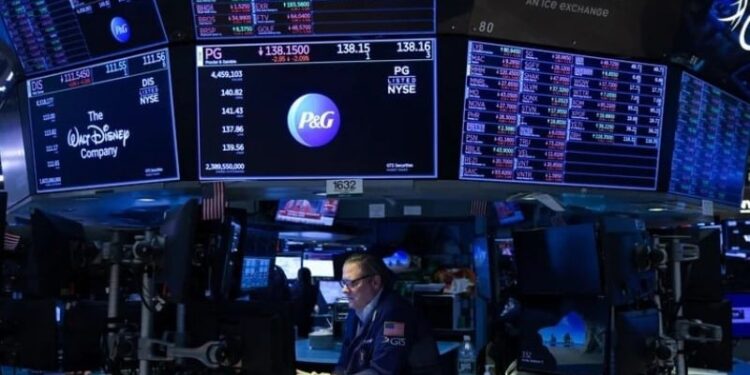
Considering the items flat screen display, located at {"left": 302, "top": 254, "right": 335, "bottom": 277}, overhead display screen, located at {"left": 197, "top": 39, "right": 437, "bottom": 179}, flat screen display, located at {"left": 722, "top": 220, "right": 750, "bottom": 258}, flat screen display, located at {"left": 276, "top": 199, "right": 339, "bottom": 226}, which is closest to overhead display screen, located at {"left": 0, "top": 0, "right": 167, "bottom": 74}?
overhead display screen, located at {"left": 197, "top": 39, "right": 437, "bottom": 179}

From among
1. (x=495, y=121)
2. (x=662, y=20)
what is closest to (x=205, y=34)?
(x=495, y=121)

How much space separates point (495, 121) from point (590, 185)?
707 millimetres

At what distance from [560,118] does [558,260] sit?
822 millimetres

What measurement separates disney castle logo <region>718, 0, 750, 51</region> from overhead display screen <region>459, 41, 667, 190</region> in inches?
27.3

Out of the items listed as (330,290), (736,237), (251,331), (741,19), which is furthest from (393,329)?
(736,237)

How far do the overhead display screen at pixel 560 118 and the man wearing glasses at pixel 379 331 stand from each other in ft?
2.62

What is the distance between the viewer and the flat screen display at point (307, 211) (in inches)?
248

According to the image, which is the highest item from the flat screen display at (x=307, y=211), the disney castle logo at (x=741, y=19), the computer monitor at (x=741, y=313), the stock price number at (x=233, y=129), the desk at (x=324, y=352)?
the disney castle logo at (x=741, y=19)

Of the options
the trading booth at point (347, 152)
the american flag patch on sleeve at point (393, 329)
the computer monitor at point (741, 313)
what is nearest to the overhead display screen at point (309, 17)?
the trading booth at point (347, 152)

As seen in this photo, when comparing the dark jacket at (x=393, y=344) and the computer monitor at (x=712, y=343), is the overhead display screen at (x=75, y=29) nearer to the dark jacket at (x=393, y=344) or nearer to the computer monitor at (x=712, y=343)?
the dark jacket at (x=393, y=344)

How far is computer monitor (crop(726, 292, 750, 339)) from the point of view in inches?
223

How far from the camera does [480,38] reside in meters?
4.18

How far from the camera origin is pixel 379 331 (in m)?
3.63

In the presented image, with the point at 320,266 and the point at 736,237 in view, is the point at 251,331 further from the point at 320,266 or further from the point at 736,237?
the point at 320,266
